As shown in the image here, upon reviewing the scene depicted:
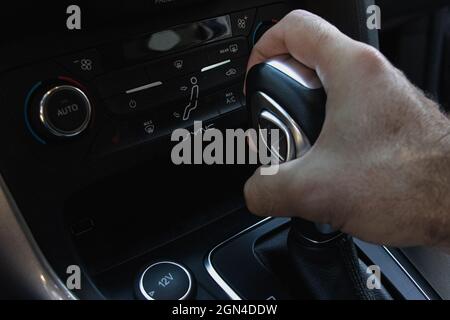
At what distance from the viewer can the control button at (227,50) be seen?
26.5 inches

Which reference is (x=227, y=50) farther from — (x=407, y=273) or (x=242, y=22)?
(x=407, y=273)

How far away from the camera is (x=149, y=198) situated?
0.69 m

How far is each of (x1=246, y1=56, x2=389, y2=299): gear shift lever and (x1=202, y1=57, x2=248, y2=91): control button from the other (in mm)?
71

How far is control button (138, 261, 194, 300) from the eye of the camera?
575 millimetres

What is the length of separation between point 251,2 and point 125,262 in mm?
410

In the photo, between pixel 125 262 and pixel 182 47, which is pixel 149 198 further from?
pixel 182 47

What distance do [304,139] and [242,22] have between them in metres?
0.26

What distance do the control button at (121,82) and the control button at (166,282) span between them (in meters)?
0.23

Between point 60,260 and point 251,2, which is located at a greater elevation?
point 251,2

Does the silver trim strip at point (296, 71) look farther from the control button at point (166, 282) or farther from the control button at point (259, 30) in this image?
the control button at point (166, 282)
